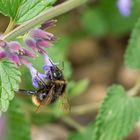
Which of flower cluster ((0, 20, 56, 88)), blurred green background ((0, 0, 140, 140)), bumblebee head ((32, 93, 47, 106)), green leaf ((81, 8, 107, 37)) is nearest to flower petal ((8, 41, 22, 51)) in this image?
flower cluster ((0, 20, 56, 88))

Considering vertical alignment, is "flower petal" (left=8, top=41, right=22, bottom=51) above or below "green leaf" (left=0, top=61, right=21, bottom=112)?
above

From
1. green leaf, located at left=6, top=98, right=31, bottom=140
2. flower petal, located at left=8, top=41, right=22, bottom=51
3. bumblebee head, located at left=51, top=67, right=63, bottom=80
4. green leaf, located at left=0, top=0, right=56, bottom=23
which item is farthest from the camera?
green leaf, located at left=6, top=98, right=31, bottom=140

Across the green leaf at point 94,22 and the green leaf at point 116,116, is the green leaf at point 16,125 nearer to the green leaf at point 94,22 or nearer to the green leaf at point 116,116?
the green leaf at point 116,116

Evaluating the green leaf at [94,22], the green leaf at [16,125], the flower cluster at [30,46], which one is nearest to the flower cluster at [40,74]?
the flower cluster at [30,46]

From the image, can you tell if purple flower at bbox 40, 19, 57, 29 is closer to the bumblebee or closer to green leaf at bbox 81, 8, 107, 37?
the bumblebee

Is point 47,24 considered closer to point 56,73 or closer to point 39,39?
point 39,39
